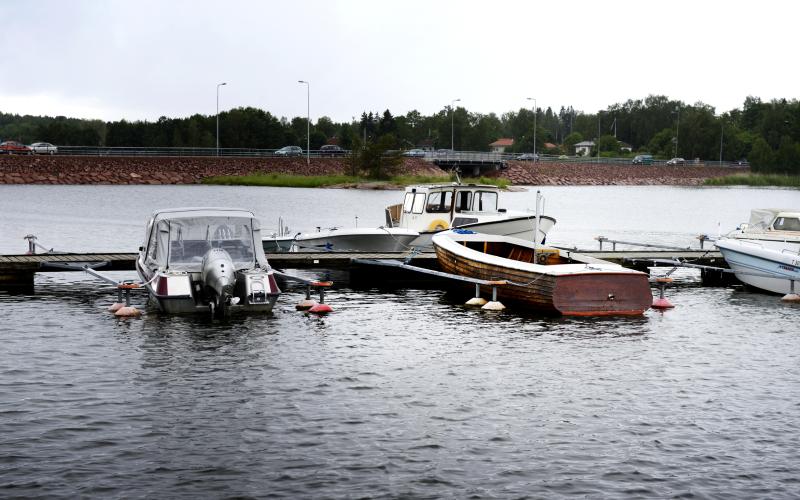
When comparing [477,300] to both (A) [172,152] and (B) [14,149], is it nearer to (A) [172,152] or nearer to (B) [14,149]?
(B) [14,149]

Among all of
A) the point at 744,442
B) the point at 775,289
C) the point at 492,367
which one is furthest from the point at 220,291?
the point at 775,289

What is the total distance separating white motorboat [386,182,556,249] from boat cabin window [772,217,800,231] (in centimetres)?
780

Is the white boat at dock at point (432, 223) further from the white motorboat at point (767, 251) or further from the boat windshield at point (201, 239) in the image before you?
the boat windshield at point (201, 239)

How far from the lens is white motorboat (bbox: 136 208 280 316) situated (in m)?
22.6

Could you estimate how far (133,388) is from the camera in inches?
669

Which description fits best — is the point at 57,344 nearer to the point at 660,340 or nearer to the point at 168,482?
the point at 168,482

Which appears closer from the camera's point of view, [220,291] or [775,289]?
[220,291]

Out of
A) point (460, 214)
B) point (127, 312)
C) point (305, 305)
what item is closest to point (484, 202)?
point (460, 214)

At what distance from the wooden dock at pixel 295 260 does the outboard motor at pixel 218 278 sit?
6899mm

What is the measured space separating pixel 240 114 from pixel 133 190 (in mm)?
50920

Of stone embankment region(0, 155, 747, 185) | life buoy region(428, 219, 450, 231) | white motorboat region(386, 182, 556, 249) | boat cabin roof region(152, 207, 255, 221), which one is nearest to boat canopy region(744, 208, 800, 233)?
white motorboat region(386, 182, 556, 249)

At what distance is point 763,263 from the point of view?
29375 millimetres

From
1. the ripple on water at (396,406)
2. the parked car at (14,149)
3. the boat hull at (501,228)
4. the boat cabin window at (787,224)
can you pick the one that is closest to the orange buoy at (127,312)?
the ripple on water at (396,406)

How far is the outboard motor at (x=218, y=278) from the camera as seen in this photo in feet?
72.5
